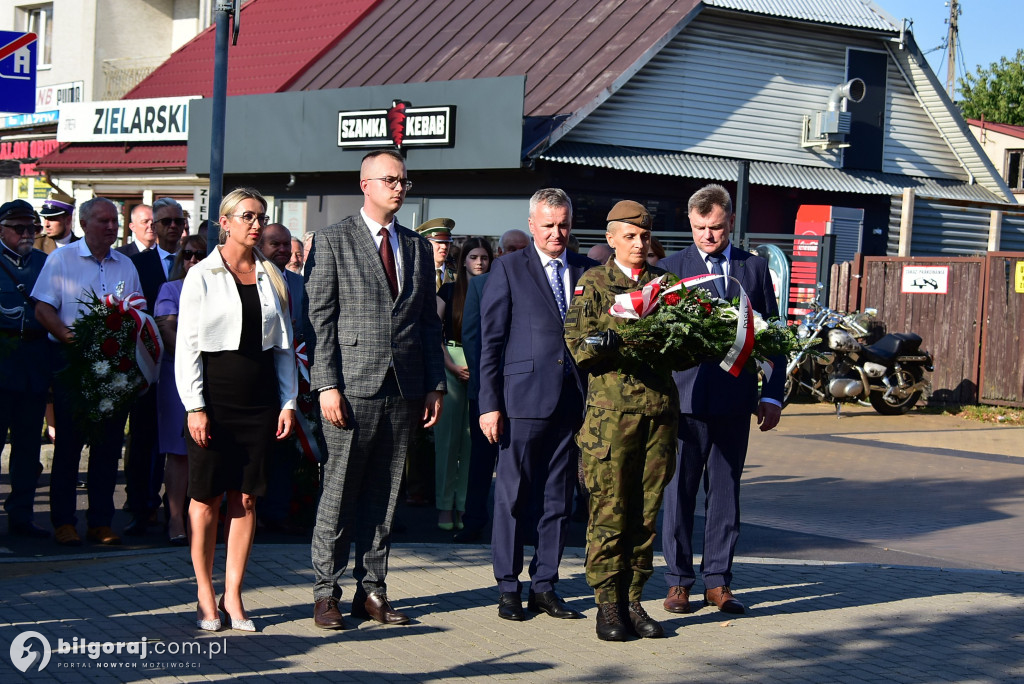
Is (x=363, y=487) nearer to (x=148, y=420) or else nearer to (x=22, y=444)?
(x=148, y=420)

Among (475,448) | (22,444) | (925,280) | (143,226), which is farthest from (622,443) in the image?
(925,280)

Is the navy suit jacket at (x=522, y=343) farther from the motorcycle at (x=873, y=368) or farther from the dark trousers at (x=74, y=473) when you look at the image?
the motorcycle at (x=873, y=368)

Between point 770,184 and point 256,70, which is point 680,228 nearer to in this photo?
point 770,184

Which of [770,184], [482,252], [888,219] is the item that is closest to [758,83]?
[770,184]

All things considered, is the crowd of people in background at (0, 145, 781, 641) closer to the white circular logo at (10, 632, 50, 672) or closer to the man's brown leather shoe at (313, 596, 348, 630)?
the man's brown leather shoe at (313, 596, 348, 630)

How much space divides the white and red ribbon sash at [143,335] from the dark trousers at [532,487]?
7.95ft

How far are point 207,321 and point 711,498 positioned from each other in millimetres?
2714

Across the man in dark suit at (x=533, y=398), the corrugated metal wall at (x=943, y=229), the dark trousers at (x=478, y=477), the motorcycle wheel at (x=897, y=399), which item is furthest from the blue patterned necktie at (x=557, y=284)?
the corrugated metal wall at (x=943, y=229)

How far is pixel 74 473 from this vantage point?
24.9ft

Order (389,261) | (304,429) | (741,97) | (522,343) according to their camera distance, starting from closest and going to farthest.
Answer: (389,261)
(522,343)
(304,429)
(741,97)

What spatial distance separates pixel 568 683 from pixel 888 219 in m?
19.3

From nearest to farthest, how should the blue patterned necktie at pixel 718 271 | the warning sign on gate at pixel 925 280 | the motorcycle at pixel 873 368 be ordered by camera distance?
1. the blue patterned necktie at pixel 718 271
2. the motorcycle at pixel 873 368
3. the warning sign on gate at pixel 925 280

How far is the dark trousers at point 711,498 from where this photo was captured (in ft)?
20.7

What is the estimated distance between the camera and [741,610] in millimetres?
6246
